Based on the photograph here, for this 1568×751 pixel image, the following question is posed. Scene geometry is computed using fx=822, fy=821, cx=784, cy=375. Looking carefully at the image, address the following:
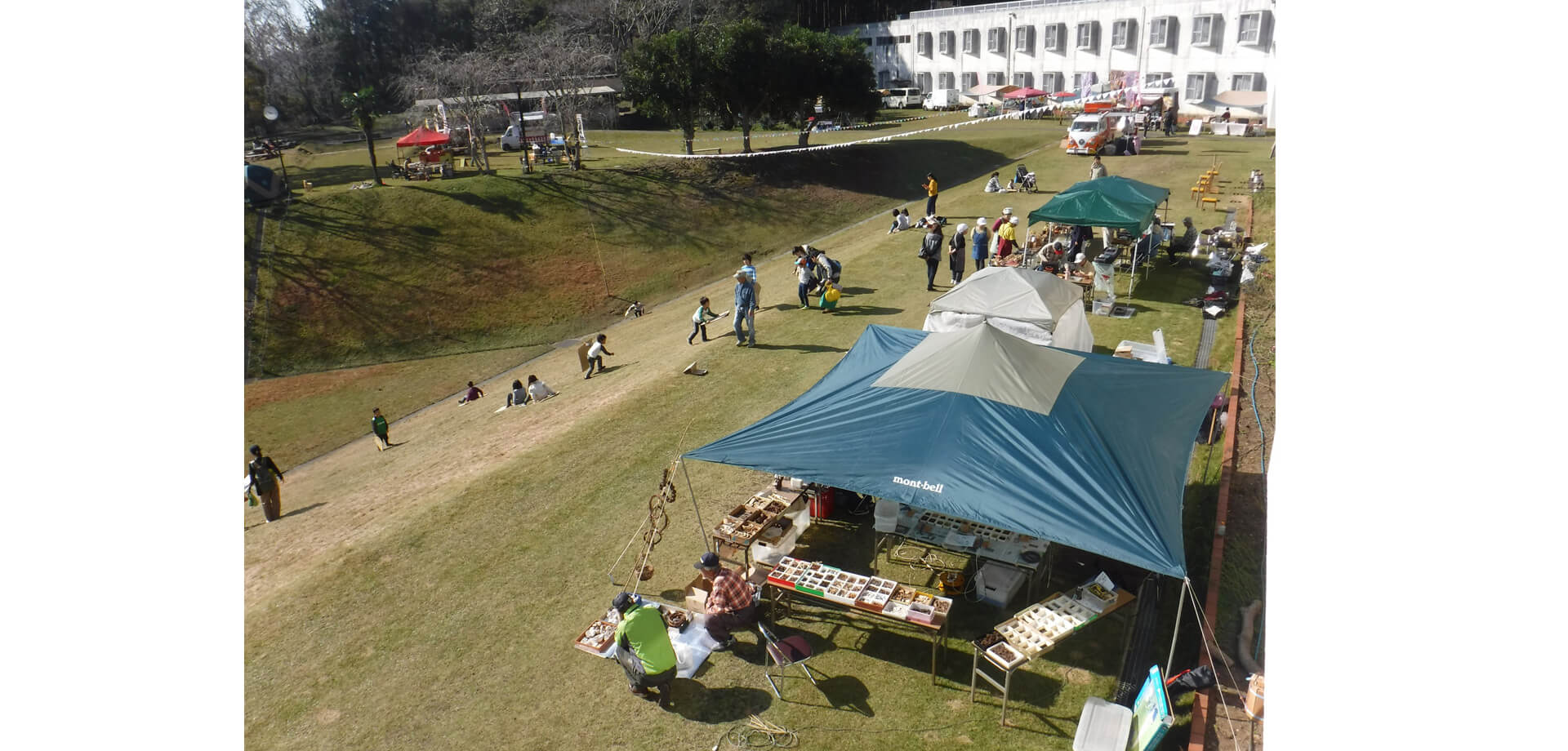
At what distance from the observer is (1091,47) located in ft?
188

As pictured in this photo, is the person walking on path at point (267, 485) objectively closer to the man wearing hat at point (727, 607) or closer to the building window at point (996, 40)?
the man wearing hat at point (727, 607)

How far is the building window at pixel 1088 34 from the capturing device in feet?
186

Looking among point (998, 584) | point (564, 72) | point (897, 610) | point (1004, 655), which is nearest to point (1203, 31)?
point (564, 72)

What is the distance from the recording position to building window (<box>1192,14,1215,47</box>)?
168ft

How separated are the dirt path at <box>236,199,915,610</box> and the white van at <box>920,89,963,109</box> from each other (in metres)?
44.5

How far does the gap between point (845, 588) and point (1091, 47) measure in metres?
58.8

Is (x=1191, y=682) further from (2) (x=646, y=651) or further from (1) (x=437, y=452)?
(1) (x=437, y=452)

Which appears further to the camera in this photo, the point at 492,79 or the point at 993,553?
the point at 492,79

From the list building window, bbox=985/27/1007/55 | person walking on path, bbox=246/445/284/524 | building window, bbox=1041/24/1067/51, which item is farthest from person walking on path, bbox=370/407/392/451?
building window, bbox=985/27/1007/55

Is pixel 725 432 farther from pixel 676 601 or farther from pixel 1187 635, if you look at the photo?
pixel 1187 635

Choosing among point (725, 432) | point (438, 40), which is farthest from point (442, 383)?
point (438, 40)

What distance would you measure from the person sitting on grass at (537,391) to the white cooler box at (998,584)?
38.4 feet

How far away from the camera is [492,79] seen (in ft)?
117

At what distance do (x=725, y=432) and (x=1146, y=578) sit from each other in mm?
6795
